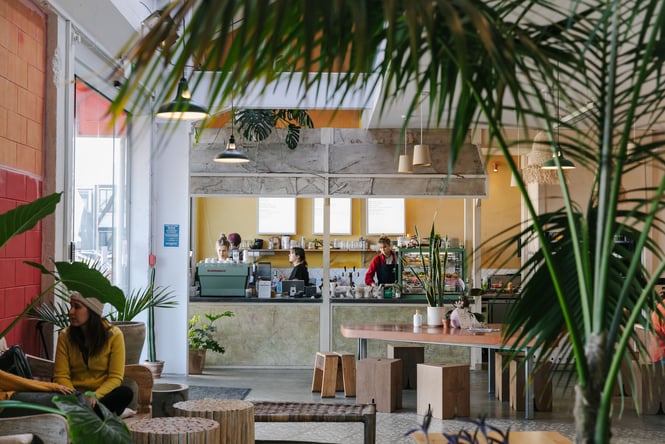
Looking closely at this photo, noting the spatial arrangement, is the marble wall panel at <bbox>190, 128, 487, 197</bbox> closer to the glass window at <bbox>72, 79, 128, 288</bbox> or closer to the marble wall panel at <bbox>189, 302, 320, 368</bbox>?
the marble wall panel at <bbox>189, 302, 320, 368</bbox>

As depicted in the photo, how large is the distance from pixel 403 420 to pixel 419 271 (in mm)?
4472

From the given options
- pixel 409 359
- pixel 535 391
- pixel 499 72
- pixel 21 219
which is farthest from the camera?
pixel 409 359

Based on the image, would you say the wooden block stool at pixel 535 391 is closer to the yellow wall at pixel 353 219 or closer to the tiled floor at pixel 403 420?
the tiled floor at pixel 403 420

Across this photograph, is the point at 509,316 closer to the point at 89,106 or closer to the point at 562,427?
the point at 562,427

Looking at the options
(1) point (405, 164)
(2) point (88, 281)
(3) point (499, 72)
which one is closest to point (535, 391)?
(1) point (405, 164)

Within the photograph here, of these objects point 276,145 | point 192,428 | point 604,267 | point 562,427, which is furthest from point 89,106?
point 604,267

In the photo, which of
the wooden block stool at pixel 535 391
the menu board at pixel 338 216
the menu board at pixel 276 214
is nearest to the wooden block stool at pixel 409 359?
the wooden block stool at pixel 535 391

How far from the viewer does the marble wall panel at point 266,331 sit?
1137cm

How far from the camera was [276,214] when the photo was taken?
1503 centimetres

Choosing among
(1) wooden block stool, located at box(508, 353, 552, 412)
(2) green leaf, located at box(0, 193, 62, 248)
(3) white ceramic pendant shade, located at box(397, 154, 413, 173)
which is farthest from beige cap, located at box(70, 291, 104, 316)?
(3) white ceramic pendant shade, located at box(397, 154, 413, 173)

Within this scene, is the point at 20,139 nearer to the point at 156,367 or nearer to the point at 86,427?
the point at 86,427

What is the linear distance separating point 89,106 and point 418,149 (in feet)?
12.1

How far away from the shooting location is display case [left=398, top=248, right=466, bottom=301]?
11.6 metres

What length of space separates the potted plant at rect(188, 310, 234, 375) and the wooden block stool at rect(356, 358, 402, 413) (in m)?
2.92
